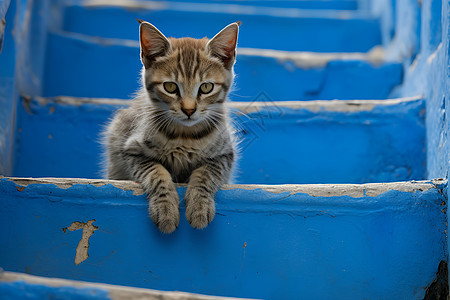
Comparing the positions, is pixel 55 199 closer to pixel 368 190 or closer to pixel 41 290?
pixel 41 290

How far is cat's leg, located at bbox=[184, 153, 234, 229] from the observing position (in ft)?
4.39

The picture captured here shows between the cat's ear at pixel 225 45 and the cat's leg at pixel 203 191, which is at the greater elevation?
the cat's ear at pixel 225 45

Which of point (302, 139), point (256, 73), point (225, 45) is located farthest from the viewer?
point (256, 73)

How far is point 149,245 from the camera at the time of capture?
1338 mm

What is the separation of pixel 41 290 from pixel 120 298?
0.54ft

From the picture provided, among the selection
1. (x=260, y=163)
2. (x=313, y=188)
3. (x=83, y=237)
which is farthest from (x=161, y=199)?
(x=260, y=163)

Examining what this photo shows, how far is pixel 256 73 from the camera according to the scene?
2514 mm

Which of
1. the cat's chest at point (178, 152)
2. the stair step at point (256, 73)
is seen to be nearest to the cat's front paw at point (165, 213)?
the cat's chest at point (178, 152)

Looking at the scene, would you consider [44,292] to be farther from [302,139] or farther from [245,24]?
[245,24]

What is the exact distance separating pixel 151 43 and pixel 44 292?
1035 mm

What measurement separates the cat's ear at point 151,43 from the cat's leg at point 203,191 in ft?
1.49

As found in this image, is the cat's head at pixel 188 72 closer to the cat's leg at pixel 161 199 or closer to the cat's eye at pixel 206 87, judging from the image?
the cat's eye at pixel 206 87

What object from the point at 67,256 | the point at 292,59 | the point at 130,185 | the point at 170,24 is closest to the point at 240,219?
the point at 130,185

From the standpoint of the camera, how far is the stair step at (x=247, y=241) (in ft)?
4.35
